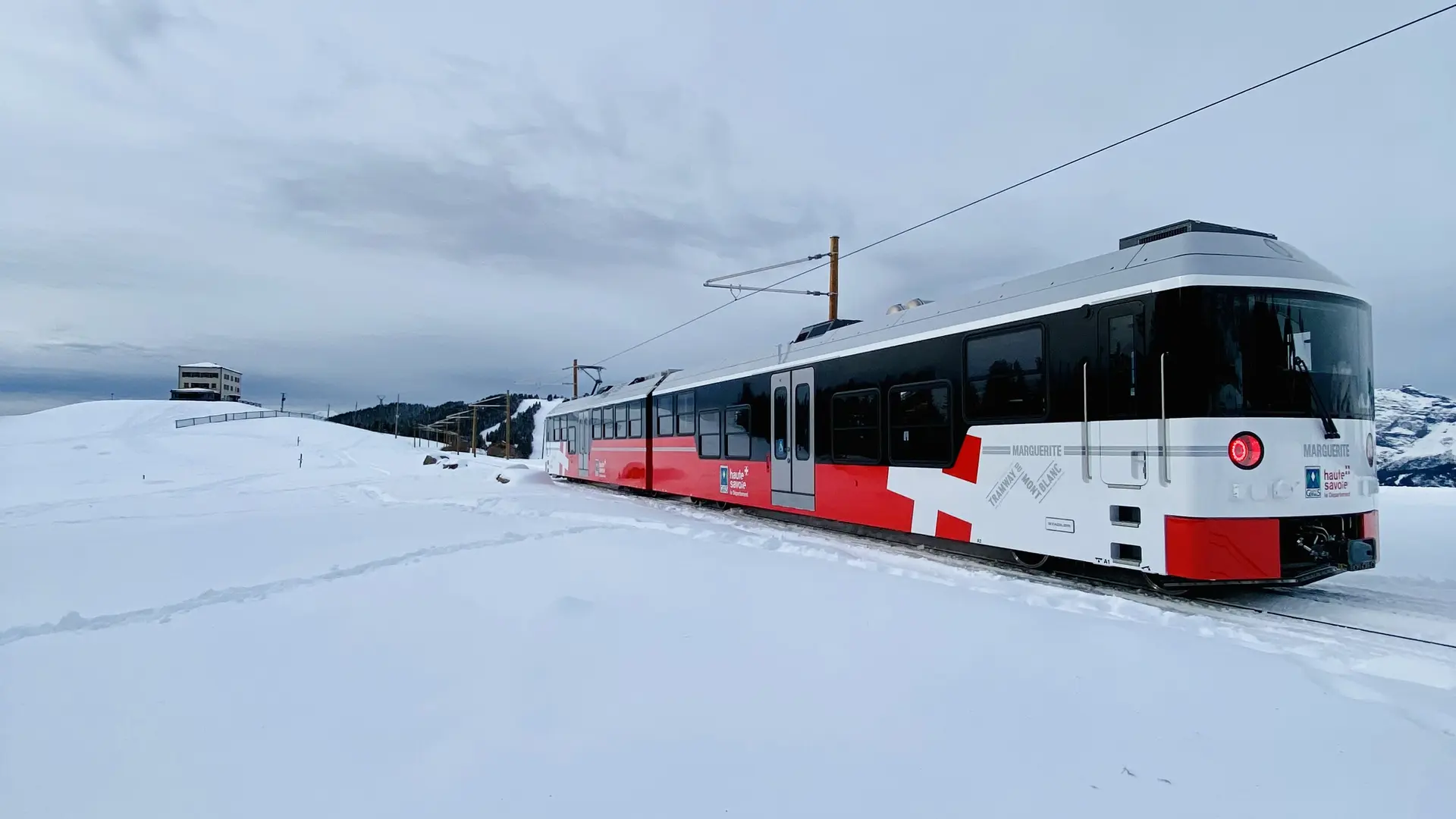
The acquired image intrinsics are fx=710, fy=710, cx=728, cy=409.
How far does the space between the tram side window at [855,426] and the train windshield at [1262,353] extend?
4.19 meters

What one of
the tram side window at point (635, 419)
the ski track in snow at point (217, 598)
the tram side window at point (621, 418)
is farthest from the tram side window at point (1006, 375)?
the tram side window at point (621, 418)

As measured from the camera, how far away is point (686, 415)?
16.3 m

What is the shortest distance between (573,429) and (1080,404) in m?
21.2

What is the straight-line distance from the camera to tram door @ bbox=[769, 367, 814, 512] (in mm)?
11555

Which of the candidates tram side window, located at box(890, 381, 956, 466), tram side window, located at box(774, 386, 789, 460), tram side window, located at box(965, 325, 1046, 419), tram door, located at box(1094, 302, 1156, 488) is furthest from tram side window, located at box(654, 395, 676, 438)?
tram door, located at box(1094, 302, 1156, 488)

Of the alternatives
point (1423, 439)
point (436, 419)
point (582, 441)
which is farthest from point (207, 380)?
point (1423, 439)

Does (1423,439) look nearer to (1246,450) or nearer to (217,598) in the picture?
(1246,450)

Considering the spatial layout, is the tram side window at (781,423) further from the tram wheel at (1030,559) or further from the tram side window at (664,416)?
the tram side window at (664,416)

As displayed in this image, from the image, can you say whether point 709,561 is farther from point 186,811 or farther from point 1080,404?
point 186,811

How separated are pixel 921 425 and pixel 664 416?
370 inches

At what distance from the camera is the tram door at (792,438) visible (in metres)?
11.6

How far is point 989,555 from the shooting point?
9.27 metres

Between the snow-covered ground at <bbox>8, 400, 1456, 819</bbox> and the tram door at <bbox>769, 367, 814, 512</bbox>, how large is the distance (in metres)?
3.69

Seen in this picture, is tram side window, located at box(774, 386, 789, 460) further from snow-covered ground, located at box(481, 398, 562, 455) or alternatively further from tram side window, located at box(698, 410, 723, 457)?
snow-covered ground, located at box(481, 398, 562, 455)
